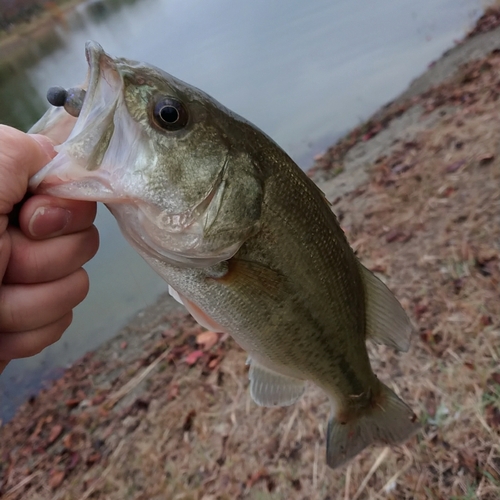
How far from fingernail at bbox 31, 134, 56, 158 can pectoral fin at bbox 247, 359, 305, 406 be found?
46.7 inches

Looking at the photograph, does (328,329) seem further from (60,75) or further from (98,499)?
(60,75)

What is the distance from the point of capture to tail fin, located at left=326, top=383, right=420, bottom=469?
7.20ft

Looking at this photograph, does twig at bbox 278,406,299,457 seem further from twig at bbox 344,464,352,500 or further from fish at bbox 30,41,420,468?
fish at bbox 30,41,420,468

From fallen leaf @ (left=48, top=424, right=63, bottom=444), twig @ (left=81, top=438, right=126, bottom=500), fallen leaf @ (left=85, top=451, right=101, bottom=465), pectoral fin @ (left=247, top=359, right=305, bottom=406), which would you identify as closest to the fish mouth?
pectoral fin @ (left=247, top=359, right=305, bottom=406)

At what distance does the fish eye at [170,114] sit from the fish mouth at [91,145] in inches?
4.3

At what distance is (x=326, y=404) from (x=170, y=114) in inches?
89.9

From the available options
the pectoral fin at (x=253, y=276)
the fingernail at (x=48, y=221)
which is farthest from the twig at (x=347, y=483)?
the fingernail at (x=48, y=221)

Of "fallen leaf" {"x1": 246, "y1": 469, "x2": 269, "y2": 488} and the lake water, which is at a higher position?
the lake water

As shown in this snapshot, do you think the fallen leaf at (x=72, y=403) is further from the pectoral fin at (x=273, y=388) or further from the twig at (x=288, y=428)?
the pectoral fin at (x=273, y=388)

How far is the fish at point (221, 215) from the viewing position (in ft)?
4.30

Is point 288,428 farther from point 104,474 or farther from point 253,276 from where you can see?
point 253,276

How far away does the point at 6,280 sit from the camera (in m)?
1.46

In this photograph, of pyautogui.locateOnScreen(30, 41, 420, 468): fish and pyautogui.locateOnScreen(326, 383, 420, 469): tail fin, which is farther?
pyautogui.locateOnScreen(326, 383, 420, 469): tail fin

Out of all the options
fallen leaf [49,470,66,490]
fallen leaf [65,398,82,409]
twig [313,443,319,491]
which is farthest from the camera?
fallen leaf [65,398,82,409]
